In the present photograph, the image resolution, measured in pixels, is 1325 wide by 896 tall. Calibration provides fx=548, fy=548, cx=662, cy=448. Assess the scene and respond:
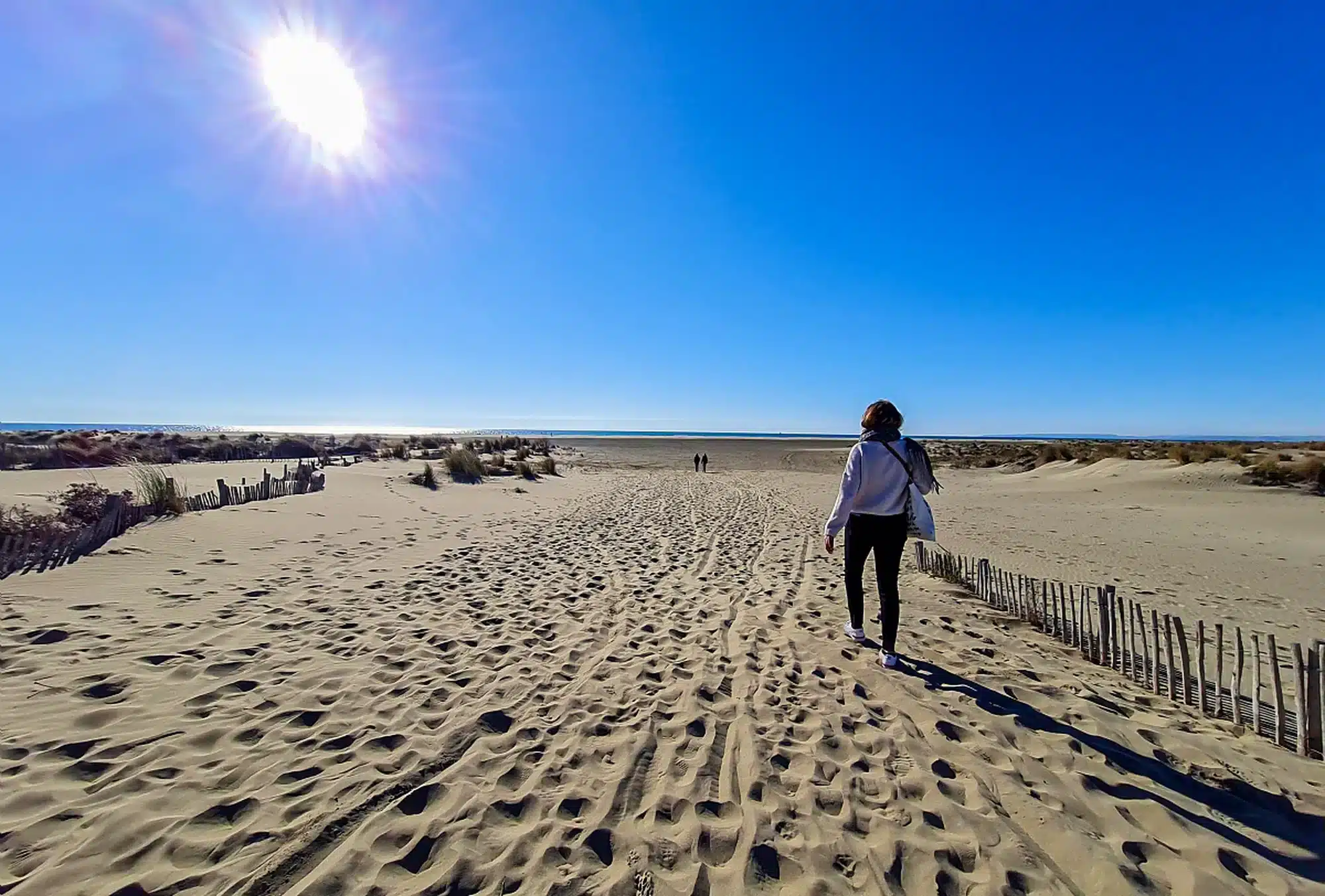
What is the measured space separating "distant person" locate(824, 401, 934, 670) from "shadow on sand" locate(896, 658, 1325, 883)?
1230 millimetres

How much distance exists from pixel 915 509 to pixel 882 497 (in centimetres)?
35

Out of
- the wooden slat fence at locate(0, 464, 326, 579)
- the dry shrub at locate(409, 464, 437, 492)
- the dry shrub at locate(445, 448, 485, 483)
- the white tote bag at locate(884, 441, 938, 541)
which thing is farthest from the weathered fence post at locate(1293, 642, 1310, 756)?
the dry shrub at locate(445, 448, 485, 483)

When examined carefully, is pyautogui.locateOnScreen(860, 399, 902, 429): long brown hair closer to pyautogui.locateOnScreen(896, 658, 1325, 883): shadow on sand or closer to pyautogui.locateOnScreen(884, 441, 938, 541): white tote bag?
pyautogui.locateOnScreen(884, 441, 938, 541): white tote bag

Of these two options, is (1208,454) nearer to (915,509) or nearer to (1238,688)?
(1238,688)

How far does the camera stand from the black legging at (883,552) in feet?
14.5

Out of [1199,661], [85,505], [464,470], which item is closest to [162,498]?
[85,505]

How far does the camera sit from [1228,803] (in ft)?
9.82

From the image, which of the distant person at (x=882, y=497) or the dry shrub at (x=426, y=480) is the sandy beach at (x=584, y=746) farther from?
the dry shrub at (x=426, y=480)

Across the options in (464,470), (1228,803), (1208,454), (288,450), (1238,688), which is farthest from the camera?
(288,450)

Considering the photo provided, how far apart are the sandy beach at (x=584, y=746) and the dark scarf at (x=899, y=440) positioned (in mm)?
1778

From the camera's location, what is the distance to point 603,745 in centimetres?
351

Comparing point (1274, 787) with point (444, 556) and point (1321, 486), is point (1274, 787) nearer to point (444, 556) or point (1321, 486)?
point (444, 556)

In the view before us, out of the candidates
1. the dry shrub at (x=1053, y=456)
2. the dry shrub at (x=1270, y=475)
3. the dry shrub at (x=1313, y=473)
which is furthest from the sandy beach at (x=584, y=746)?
the dry shrub at (x=1053, y=456)

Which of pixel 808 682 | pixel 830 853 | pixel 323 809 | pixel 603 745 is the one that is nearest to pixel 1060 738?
pixel 808 682
